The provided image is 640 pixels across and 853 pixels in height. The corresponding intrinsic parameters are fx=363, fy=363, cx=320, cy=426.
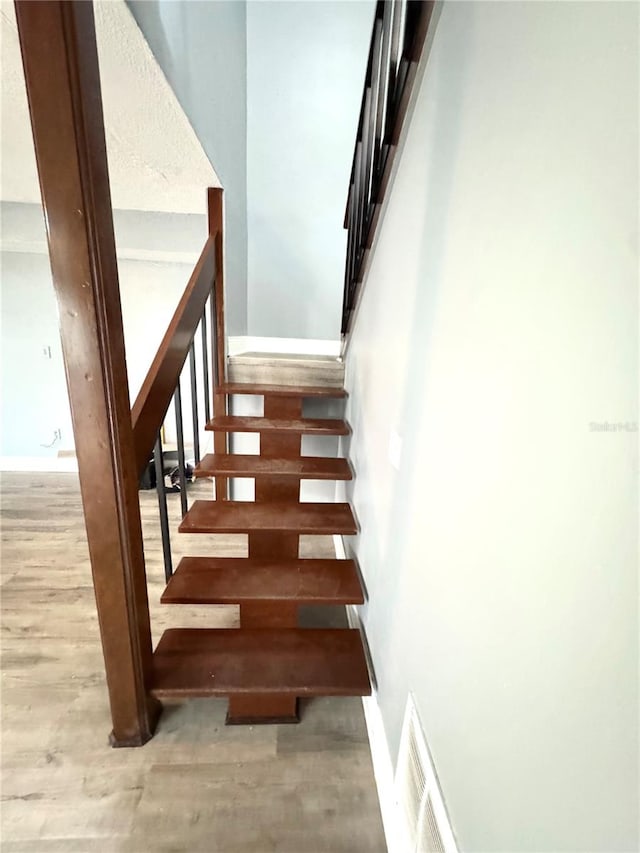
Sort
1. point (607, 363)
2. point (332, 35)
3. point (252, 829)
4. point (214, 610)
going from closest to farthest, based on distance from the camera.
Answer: point (607, 363) → point (252, 829) → point (214, 610) → point (332, 35)

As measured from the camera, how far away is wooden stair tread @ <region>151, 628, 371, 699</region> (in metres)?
1.17

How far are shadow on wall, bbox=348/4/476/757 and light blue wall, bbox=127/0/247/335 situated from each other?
84cm

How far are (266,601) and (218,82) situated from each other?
8.25ft

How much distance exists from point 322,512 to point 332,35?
335cm

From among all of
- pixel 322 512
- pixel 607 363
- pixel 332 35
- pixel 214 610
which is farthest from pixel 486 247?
pixel 332 35

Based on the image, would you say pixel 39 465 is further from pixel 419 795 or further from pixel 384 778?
pixel 419 795

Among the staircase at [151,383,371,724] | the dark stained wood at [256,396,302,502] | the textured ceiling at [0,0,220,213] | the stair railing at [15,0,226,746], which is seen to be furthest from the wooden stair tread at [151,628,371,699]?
the textured ceiling at [0,0,220,213]

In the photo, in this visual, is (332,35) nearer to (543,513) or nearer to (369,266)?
(369,266)

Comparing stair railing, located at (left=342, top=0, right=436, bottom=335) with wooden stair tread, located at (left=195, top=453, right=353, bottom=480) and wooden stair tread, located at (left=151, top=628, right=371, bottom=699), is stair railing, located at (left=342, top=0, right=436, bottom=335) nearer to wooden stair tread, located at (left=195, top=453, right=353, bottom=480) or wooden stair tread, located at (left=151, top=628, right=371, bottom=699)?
wooden stair tread, located at (left=195, top=453, right=353, bottom=480)

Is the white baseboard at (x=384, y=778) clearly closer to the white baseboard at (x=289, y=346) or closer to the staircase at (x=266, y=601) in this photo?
the staircase at (x=266, y=601)

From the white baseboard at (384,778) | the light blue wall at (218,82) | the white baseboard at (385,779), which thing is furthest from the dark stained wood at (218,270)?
the white baseboard at (385,779)

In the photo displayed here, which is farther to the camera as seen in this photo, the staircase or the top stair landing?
the top stair landing

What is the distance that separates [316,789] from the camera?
1.13 m

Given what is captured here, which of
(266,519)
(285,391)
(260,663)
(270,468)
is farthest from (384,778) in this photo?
(285,391)
